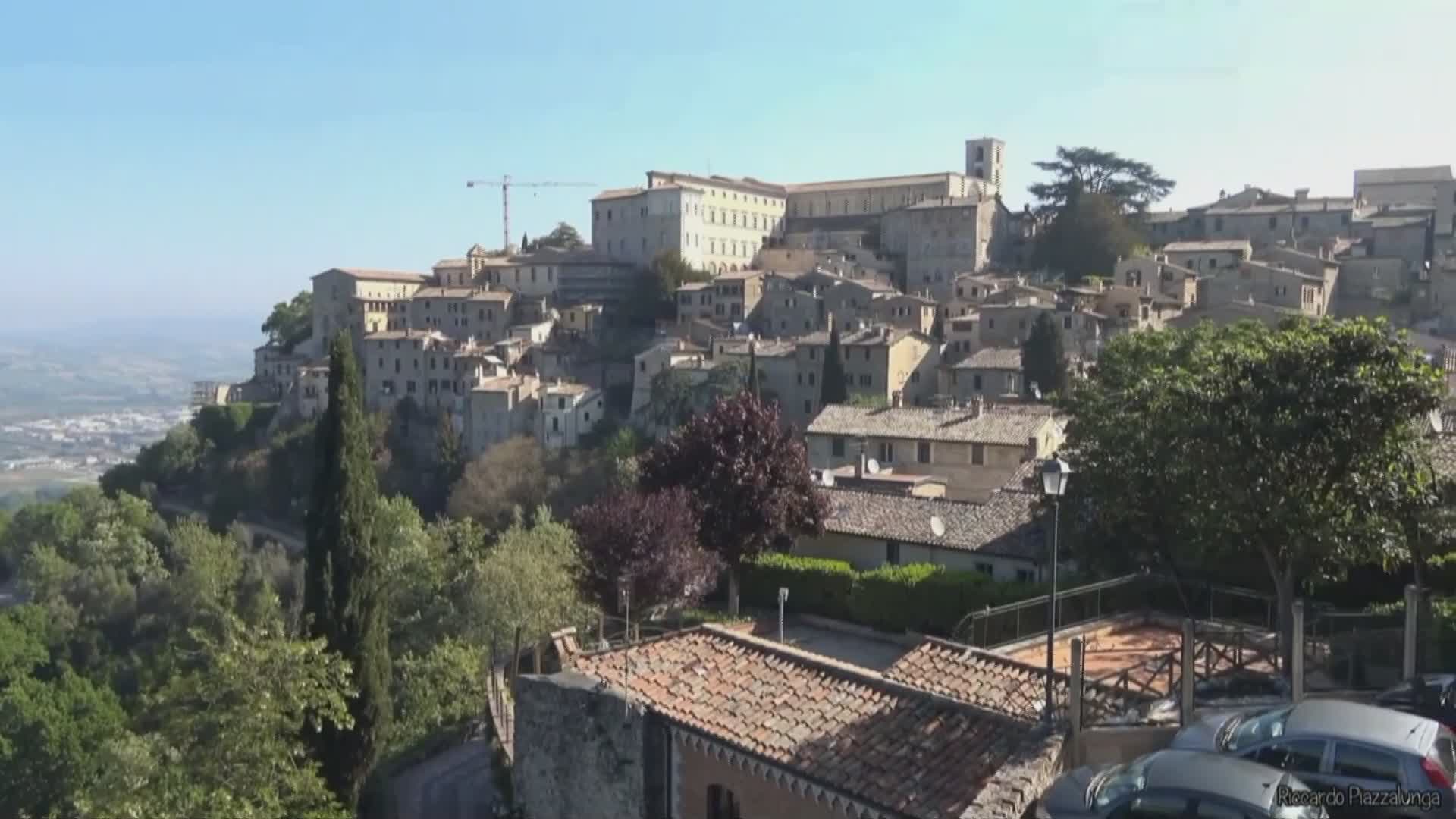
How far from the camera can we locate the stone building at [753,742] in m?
11.3

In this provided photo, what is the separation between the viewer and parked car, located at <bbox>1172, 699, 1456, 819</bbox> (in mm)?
9297

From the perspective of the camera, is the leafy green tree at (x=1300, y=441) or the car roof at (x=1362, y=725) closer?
the car roof at (x=1362, y=725)

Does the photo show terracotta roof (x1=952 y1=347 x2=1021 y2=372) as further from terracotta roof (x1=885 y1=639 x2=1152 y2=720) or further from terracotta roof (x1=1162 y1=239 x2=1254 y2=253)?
terracotta roof (x1=885 y1=639 x2=1152 y2=720)

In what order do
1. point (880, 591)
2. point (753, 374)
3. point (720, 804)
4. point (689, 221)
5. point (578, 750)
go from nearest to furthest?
point (720, 804) → point (578, 750) → point (880, 591) → point (753, 374) → point (689, 221)

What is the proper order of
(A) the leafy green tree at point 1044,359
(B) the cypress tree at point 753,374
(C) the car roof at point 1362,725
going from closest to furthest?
1. (C) the car roof at point 1362,725
2. (B) the cypress tree at point 753,374
3. (A) the leafy green tree at point 1044,359

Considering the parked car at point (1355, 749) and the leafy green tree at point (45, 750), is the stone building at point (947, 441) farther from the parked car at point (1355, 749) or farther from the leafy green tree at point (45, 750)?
the parked car at point (1355, 749)

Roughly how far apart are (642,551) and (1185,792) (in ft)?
51.4

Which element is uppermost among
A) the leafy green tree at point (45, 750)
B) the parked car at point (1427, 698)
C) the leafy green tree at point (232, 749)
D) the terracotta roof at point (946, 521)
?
the parked car at point (1427, 698)

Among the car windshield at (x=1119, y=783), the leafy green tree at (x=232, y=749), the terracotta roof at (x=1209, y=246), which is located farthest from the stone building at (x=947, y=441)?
the terracotta roof at (x=1209, y=246)

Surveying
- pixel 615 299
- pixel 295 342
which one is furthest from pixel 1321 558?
pixel 295 342

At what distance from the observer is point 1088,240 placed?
85062mm

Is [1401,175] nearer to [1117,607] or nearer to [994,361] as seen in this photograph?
[994,361]

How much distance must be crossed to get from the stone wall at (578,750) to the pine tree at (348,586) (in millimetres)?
8573

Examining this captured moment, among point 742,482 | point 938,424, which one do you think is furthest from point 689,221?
point 742,482
